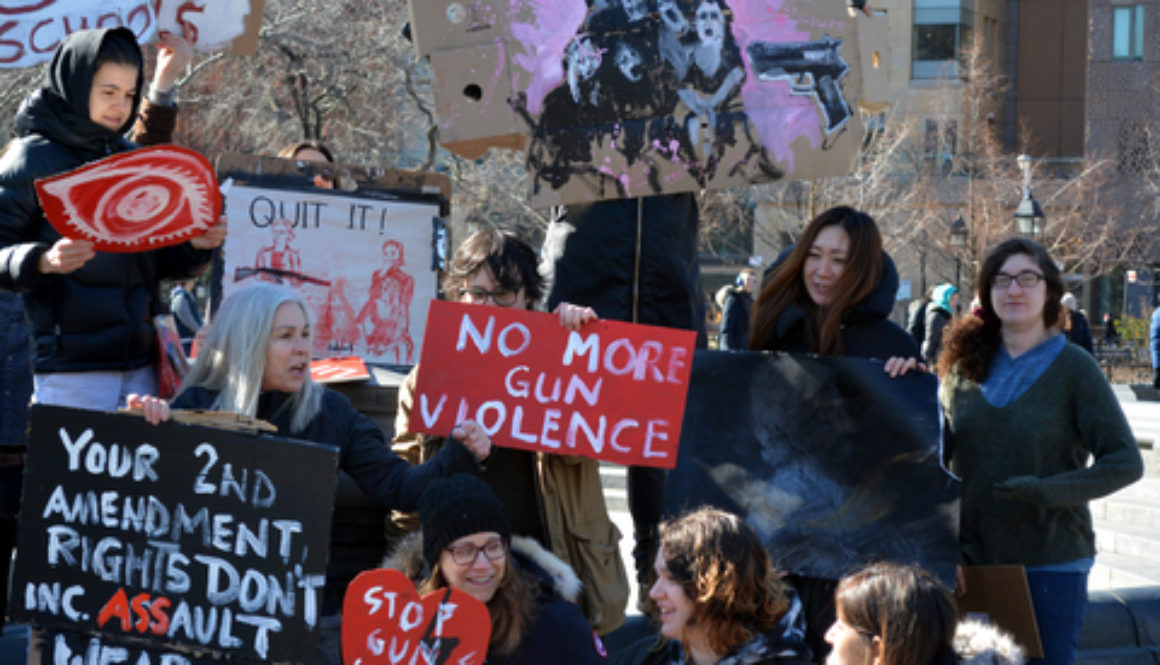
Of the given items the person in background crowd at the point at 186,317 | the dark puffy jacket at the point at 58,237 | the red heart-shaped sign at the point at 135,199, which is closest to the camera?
the red heart-shaped sign at the point at 135,199

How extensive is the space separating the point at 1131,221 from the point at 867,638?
39.6m

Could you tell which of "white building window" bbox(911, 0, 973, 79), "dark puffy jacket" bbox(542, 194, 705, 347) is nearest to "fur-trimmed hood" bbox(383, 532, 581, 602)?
"dark puffy jacket" bbox(542, 194, 705, 347)

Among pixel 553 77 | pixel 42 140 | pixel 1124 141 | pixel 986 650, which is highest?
pixel 1124 141

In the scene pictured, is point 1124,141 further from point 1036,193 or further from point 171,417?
point 171,417

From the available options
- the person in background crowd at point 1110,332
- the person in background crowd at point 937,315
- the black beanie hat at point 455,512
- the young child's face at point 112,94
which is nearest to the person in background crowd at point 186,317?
the young child's face at point 112,94

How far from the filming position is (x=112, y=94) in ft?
12.6

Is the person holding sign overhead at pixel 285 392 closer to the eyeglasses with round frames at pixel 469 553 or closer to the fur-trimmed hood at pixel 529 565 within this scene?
the fur-trimmed hood at pixel 529 565

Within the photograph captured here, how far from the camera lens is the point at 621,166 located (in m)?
4.72

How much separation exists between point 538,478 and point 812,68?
171 centimetres

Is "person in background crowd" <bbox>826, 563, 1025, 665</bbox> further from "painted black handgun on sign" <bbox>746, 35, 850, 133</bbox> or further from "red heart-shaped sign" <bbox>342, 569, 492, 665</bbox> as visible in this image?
"painted black handgun on sign" <bbox>746, 35, 850, 133</bbox>

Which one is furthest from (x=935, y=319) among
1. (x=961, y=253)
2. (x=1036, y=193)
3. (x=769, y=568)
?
(x=1036, y=193)

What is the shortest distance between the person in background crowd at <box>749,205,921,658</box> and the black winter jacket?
1.06 meters

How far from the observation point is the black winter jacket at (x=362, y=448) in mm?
3645

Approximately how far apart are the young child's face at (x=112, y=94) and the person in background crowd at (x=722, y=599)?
1.97 m
